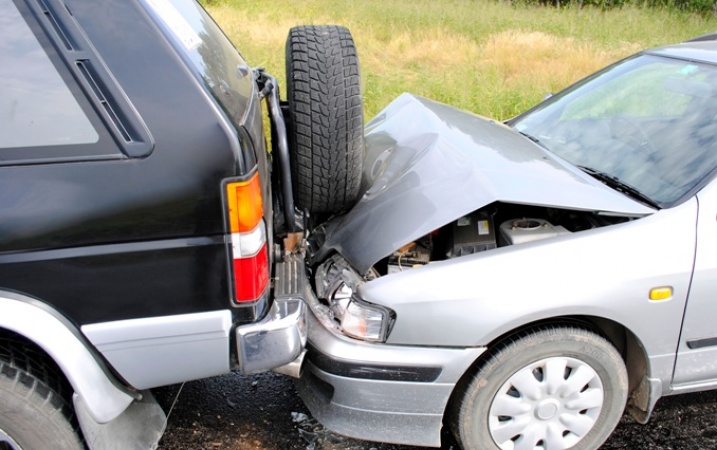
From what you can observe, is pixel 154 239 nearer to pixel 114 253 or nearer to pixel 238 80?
pixel 114 253

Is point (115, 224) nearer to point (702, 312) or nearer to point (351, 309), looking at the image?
point (351, 309)

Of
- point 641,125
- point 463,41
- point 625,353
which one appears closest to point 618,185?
point 641,125

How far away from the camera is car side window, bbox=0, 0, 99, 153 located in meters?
1.76

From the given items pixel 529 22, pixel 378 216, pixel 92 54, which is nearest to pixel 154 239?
pixel 92 54

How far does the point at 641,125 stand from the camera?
3041 millimetres

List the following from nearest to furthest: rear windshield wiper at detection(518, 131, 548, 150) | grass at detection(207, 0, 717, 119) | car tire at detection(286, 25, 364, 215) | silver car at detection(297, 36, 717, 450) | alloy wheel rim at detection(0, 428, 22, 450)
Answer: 1. alloy wheel rim at detection(0, 428, 22, 450)
2. silver car at detection(297, 36, 717, 450)
3. car tire at detection(286, 25, 364, 215)
4. rear windshield wiper at detection(518, 131, 548, 150)
5. grass at detection(207, 0, 717, 119)

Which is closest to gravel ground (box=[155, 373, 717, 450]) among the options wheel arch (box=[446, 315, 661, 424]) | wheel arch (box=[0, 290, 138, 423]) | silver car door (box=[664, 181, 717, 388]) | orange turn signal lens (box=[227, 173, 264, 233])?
wheel arch (box=[446, 315, 661, 424])

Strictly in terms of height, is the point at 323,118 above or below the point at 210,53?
below

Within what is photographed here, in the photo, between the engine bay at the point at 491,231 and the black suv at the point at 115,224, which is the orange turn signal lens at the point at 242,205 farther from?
the engine bay at the point at 491,231

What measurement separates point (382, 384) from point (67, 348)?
3.63 ft

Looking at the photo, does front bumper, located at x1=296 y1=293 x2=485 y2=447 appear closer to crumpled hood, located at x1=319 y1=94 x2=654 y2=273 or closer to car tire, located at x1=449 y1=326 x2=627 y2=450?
car tire, located at x1=449 y1=326 x2=627 y2=450

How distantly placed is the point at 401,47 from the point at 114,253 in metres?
9.57

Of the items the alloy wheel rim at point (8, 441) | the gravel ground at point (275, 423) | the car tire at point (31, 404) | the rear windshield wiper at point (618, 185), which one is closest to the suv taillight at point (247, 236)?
the car tire at point (31, 404)

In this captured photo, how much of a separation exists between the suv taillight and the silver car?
48 centimetres
